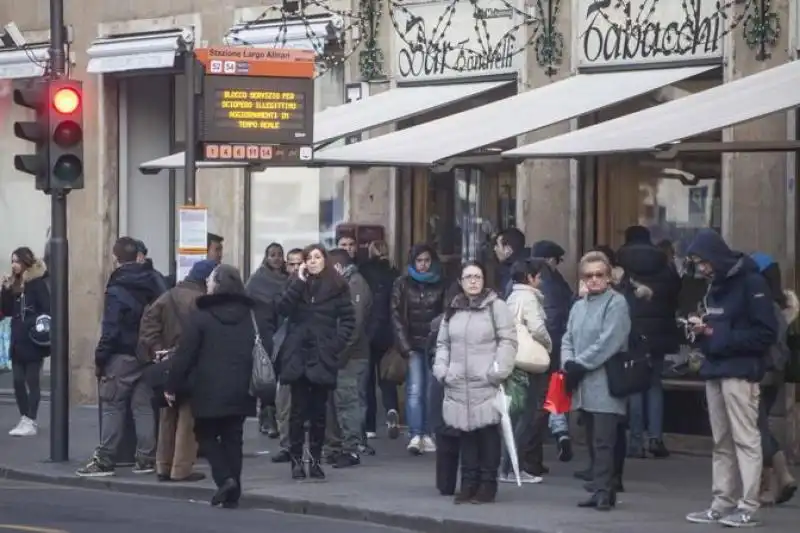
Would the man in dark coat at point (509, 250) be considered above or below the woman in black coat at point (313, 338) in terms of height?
above

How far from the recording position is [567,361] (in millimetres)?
13625

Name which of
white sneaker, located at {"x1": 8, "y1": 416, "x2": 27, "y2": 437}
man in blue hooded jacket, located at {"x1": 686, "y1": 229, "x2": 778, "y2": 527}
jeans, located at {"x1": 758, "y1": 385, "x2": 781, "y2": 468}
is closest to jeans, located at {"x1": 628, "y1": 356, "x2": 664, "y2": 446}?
jeans, located at {"x1": 758, "y1": 385, "x2": 781, "y2": 468}

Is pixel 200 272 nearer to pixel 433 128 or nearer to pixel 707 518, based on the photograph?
pixel 433 128

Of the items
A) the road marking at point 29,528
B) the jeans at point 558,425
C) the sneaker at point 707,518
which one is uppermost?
the jeans at point 558,425

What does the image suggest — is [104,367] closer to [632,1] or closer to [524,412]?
[524,412]

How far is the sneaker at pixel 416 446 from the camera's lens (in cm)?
1734

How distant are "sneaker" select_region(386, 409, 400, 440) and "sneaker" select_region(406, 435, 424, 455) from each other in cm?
122

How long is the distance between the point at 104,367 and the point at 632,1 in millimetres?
5853

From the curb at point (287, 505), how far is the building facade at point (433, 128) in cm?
345

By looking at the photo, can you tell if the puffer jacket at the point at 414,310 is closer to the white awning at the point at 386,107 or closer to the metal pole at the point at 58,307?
the white awning at the point at 386,107

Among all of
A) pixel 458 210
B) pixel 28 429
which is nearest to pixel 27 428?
pixel 28 429

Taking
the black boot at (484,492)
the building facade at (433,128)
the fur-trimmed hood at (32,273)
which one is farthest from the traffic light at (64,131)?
the black boot at (484,492)

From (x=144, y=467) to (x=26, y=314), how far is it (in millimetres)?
3667

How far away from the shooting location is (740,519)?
1270 cm
